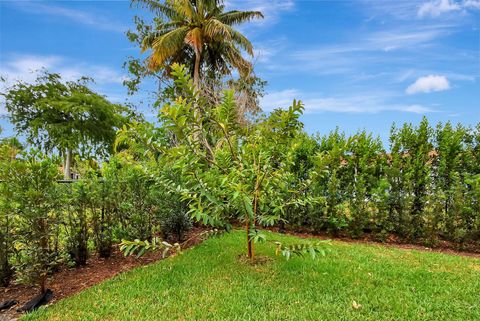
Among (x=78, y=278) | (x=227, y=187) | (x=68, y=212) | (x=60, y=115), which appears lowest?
(x=78, y=278)

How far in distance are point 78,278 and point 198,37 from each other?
43.5 ft

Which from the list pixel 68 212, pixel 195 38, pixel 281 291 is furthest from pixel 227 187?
pixel 195 38

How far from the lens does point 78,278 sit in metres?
4.13

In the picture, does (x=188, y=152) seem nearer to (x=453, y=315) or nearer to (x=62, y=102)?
(x=453, y=315)

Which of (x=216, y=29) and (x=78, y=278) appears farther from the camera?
(x=216, y=29)

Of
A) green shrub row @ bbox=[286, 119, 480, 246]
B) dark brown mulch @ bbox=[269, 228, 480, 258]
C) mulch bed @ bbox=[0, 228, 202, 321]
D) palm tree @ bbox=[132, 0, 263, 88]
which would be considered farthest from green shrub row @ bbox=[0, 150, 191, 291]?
Result: palm tree @ bbox=[132, 0, 263, 88]

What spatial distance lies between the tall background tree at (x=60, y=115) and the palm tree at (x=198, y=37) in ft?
24.0

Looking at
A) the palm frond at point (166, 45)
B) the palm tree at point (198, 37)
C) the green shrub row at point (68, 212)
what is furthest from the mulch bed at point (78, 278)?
the palm frond at point (166, 45)

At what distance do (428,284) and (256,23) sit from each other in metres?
16.0

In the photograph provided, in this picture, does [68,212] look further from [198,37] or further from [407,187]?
[198,37]

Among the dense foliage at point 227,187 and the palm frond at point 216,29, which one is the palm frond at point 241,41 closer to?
the palm frond at point 216,29

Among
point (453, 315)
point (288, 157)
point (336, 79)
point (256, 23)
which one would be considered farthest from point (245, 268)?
point (256, 23)

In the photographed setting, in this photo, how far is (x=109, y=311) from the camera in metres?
3.09

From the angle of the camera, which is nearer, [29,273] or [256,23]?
[29,273]
